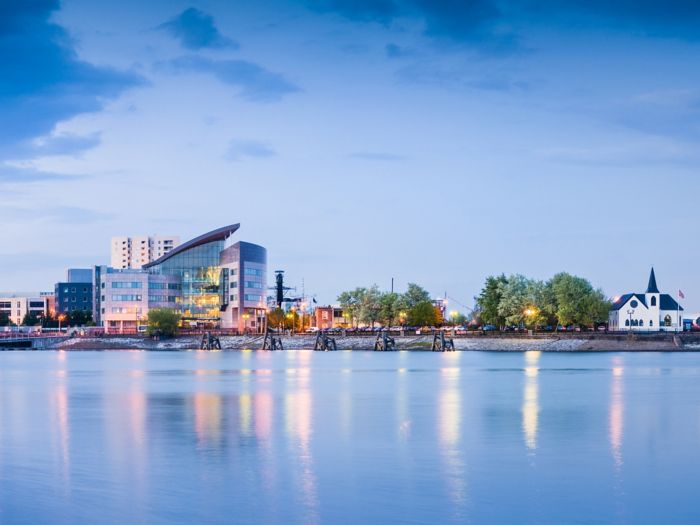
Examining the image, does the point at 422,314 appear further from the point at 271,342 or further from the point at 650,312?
the point at 650,312

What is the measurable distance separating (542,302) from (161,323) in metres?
74.1

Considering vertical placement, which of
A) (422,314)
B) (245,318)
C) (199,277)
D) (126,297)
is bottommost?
(245,318)

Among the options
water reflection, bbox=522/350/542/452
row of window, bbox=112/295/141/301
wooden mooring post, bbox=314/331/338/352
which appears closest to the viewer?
water reflection, bbox=522/350/542/452

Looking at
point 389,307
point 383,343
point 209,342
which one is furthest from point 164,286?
point 383,343

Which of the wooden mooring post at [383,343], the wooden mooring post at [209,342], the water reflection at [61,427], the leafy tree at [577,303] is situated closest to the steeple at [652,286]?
the leafy tree at [577,303]

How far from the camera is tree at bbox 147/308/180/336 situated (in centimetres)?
17225

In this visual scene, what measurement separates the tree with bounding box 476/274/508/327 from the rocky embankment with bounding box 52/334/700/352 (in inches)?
170

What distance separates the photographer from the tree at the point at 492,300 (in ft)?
485

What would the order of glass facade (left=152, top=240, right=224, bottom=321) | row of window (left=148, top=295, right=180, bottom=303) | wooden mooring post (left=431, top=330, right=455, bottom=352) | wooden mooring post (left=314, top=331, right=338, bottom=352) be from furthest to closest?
glass facade (left=152, top=240, right=224, bottom=321) → row of window (left=148, top=295, right=180, bottom=303) → wooden mooring post (left=314, top=331, right=338, bottom=352) → wooden mooring post (left=431, top=330, right=455, bottom=352)

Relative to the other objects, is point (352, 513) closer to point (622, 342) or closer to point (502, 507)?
point (502, 507)

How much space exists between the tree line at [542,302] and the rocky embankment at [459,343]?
381 cm

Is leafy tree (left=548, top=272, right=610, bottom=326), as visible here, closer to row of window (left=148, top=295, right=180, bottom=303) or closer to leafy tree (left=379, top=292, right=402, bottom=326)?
leafy tree (left=379, top=292, right=402, bottom=326)

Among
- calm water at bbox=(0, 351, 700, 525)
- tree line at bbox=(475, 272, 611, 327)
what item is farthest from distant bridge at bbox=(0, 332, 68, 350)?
calm water at bbox=(0, 351, 700, 525)

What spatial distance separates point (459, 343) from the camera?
493 ft
